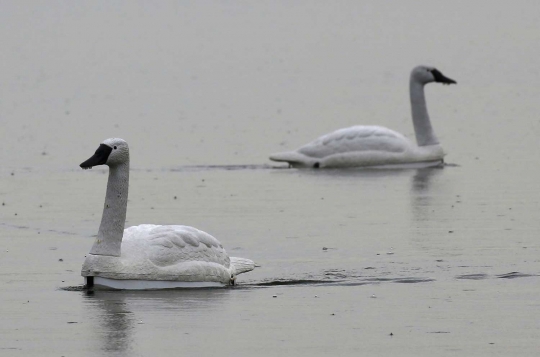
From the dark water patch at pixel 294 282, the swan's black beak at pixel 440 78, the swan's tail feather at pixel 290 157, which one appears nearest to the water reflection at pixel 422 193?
the swan's tail feather at pixel 290 157

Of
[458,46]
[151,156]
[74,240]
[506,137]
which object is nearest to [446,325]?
[74,240]

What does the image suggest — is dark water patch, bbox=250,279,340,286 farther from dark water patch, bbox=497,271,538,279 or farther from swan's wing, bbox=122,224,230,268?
dark water patch, bbox=497,271,538,279

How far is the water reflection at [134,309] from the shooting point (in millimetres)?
12281

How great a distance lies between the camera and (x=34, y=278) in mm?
15508

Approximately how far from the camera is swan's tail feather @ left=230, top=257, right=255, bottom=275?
15570 mm

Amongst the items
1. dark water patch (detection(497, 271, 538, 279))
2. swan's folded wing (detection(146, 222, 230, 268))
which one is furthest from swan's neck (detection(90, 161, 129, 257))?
dark water patch (detection(497, 271, 538, 279))

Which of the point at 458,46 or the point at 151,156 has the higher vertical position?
the point at 458,46

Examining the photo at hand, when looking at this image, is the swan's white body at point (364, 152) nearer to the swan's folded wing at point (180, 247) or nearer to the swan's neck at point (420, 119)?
the swan's neck at point (420, 119)

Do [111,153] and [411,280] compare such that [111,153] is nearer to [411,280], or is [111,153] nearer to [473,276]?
[411,280]

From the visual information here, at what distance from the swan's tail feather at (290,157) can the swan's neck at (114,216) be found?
11.6m

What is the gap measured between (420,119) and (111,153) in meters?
14.7

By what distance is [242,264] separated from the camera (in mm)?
15680

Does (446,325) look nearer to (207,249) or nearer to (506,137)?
(207,249)

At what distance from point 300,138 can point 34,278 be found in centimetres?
1845
